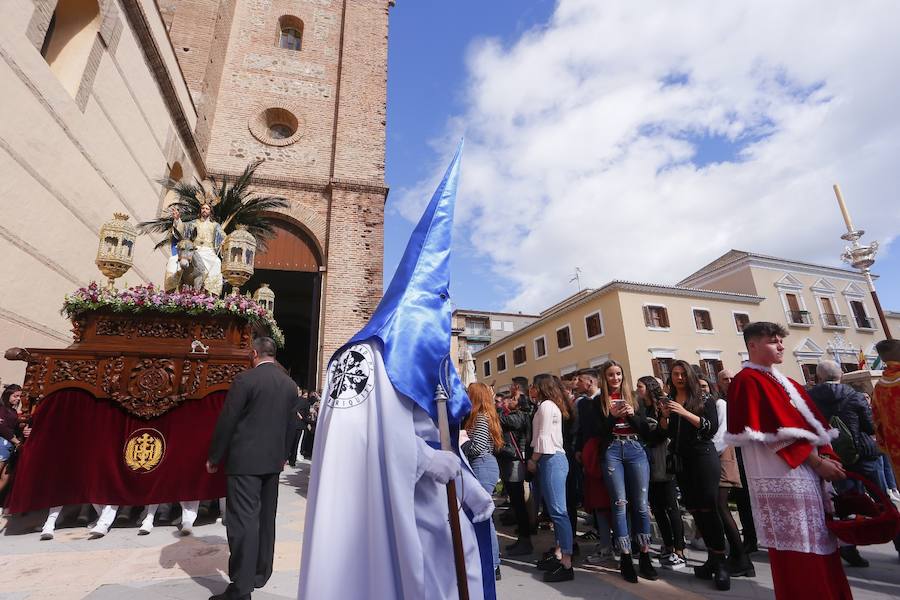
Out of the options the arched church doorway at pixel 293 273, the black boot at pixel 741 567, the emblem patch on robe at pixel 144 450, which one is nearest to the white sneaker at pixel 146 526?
the emblem patch on robe at pixel 144 450

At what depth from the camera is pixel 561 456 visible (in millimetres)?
4121

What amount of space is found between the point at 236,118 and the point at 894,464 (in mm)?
14660

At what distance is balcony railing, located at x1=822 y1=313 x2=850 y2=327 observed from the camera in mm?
28297

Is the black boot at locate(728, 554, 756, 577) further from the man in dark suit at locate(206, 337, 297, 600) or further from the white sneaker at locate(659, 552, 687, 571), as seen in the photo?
the man in dark suit at locate(206, 337, 297, 600)

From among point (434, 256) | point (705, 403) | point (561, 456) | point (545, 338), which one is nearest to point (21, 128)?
point (434, 256)

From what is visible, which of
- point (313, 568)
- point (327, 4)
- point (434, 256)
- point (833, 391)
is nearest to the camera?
point (313, 568)

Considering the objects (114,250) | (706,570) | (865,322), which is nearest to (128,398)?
(114,250)

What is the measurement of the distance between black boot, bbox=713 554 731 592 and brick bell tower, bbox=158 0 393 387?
871cm

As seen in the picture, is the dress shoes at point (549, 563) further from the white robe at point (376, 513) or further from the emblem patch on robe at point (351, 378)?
the emblem patch on robe at point (351, 378)

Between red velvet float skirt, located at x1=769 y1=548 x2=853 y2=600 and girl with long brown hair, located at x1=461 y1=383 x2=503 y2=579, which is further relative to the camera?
girl with long brown hair, located at x1=461 y1=383 x2=503 y2=579

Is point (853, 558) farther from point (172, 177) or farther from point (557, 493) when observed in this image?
point (172, 177)

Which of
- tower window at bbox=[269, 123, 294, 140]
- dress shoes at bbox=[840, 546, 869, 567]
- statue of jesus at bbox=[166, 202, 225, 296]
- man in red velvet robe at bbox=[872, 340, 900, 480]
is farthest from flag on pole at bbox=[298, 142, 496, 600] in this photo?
tower window at bbox=[269, 123, 294, 140]

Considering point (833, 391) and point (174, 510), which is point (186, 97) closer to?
point (174, 510)

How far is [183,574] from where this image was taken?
345 centimetres
